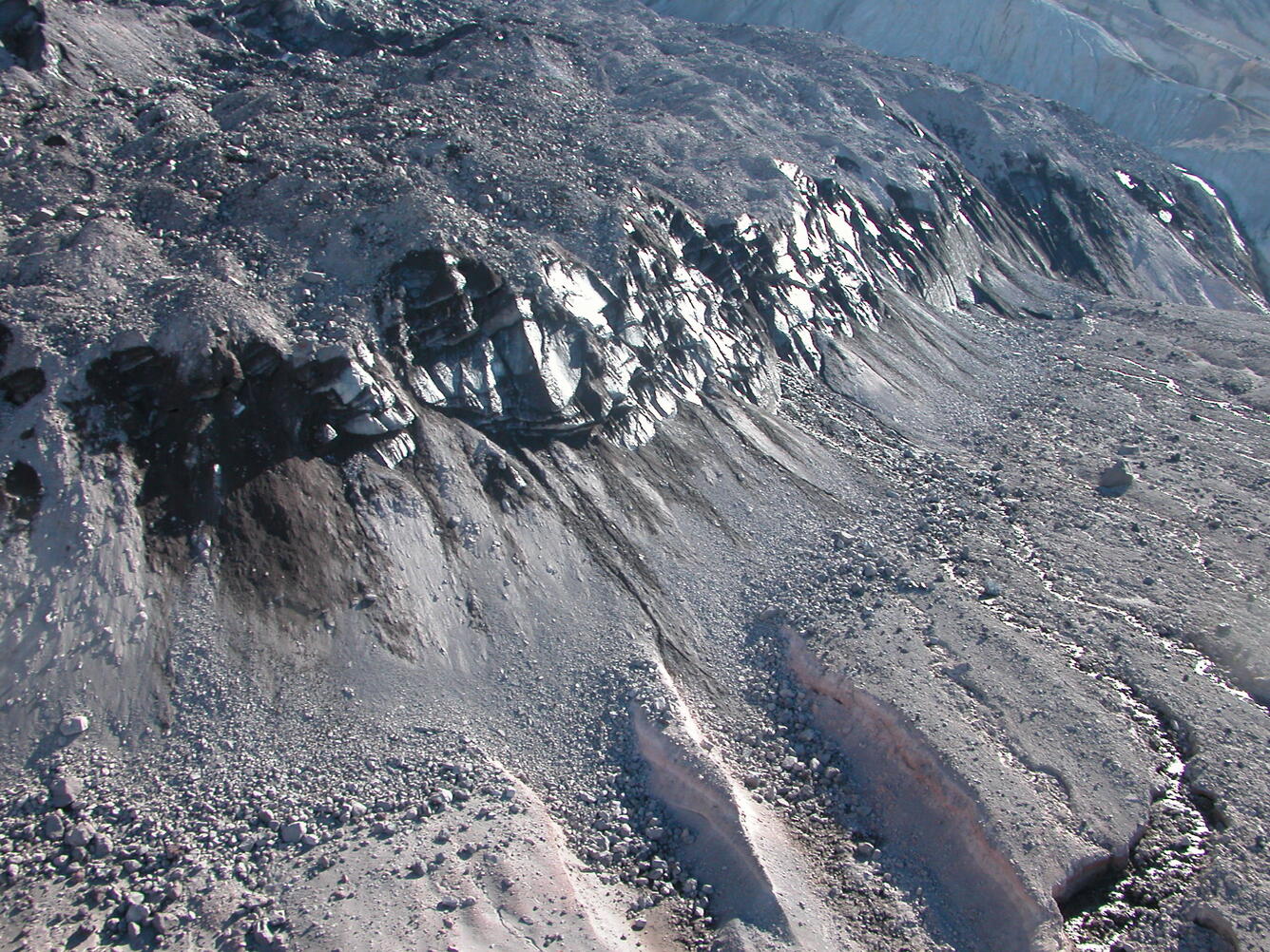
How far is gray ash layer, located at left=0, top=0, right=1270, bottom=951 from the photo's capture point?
1450cm

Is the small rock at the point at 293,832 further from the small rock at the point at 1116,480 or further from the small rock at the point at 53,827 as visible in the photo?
the small rock at the point at 1116,480

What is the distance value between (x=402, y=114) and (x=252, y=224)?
7.65 m

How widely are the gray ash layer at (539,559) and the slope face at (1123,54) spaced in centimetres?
2992

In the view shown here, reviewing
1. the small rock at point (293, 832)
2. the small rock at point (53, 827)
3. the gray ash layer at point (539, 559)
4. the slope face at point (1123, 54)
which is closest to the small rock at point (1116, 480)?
the gray ash layer at point (539, 559)

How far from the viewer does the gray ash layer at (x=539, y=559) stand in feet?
47.6

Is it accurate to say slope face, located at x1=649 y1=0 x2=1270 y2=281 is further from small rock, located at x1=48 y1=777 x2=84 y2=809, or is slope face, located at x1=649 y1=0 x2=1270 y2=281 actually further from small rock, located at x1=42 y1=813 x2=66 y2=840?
small rock, located at x1=42 y1=813 x2=66 y2=840

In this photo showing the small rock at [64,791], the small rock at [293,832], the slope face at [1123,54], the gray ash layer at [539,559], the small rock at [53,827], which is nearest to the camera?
the small rock at [53,827]

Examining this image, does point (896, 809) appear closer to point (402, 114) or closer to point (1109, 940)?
point (1109, 940)

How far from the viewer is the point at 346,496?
18359mm

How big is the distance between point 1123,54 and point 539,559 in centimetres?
5801

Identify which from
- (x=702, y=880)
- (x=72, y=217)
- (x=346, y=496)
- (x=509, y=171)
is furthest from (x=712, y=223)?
Result: (x=702, y=880)

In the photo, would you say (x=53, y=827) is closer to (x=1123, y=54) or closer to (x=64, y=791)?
(x=64, y=791)

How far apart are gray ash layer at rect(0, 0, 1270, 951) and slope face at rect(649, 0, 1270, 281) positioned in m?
29.9

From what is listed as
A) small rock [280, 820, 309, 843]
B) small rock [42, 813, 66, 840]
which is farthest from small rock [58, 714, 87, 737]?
small rock [280, 820, 309, 843]
